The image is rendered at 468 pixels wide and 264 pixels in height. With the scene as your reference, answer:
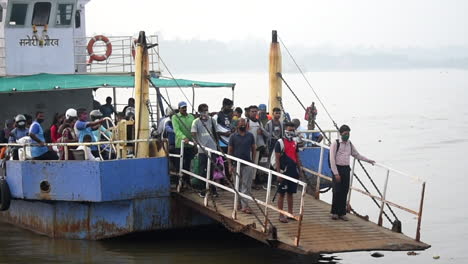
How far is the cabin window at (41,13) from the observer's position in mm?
19672

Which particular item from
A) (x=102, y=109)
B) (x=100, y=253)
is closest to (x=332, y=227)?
(x=100, y=253)

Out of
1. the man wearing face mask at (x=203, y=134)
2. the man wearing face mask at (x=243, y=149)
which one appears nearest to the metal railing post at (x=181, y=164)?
the man wearing face mask at (x=203, y=134)

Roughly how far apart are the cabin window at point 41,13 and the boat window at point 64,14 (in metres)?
0.24

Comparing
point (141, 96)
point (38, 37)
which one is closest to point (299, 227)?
point (141, 96)

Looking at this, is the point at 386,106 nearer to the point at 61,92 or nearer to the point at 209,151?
the point at 61,92

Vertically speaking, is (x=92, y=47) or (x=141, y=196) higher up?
(x=92, y=47)

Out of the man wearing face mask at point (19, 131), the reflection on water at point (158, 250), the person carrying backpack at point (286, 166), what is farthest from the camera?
the man wearing face mask at point (19, 131)

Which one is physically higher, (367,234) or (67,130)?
(67,130)

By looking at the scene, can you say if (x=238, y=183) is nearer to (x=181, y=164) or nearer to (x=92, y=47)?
(x=181, y=164)

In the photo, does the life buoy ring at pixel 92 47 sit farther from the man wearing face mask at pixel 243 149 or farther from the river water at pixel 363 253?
the man wearing face mask at pixel 243 149

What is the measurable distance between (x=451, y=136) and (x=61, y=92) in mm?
26308

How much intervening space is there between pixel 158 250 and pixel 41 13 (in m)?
6.60

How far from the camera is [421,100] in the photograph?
257 feet

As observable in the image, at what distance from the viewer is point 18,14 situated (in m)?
19.5
